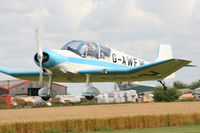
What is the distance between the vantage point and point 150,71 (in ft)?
74.5

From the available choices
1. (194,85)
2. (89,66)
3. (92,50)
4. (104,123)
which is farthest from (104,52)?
(194,85)

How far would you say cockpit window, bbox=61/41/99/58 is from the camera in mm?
22406

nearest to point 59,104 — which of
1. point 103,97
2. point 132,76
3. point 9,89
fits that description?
point 103,97

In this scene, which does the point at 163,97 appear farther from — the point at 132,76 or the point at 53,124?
the point at 53,124

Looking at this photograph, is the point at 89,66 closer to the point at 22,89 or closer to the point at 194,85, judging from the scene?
the point at 22,89

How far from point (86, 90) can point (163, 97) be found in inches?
894

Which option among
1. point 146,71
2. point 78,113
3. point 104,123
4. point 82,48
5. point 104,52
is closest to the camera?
point 104,123

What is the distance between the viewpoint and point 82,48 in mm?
22469

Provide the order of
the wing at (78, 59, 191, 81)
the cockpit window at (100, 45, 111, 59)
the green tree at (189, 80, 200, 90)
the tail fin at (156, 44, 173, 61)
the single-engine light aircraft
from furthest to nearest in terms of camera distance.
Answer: the green tree at (189, 80, 200, 90), the tail fin at (156, 44, 173, 61), the cockpit window at (100, 45, 111, 59), the wing at (78, 59, 191, 81), the single-engine light aircraft

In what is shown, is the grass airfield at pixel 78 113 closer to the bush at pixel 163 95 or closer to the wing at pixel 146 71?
the wing at pixel 146 71

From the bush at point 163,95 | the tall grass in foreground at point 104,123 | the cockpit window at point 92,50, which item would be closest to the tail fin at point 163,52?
the cockpit window at point 92,50

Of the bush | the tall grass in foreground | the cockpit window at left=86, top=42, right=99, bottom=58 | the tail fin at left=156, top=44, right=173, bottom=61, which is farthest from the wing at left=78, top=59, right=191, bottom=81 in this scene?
the bush

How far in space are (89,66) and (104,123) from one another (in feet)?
16.4

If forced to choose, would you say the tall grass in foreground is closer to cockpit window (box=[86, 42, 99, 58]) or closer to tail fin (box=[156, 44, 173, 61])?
cockpit window (box=[86, 42, 99, 58])
